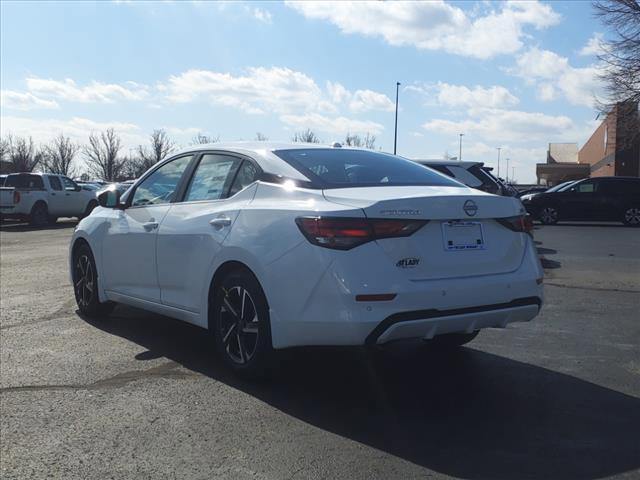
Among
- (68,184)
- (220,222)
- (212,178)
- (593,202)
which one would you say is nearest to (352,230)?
(220,222)

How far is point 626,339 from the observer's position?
596cm

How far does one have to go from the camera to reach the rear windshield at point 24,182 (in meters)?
24.1

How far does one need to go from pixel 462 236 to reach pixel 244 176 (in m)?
1.69

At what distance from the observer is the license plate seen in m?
4.27

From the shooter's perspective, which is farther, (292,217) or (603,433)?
(292,217)

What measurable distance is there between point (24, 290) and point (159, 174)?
11.7 ft

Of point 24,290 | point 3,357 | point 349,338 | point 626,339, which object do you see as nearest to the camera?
point 349,338

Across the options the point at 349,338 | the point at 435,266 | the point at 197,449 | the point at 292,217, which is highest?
the point at 292,217

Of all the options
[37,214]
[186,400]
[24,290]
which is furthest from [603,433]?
[37,214]

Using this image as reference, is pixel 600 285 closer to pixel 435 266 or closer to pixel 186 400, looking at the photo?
pixel 435 266

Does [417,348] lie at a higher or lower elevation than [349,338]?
lower

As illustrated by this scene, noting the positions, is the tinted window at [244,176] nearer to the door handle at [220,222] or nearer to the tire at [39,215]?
the door handle at [220,222]

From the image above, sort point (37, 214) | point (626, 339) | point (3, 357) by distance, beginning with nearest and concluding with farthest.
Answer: point (3, 357) → point (626, 339) → point (37, 214)

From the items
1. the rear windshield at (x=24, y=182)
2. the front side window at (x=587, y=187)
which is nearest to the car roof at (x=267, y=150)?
the front side window at (x=587, y=187)
